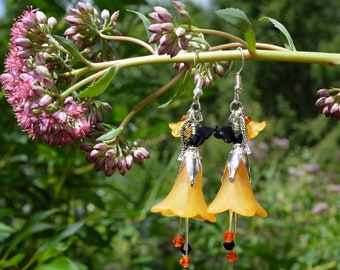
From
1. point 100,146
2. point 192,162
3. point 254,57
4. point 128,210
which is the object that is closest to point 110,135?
point 100,146

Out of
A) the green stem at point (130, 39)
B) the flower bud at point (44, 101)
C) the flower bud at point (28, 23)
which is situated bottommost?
the flower bud at point (44, 101)

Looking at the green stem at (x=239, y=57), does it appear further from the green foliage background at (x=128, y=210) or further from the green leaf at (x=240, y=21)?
the green foliage background at (x=128, y=210)

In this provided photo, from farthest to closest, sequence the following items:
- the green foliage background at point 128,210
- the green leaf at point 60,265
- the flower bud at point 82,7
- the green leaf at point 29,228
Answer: the green foliage background at point 128,210
the green leaf at point 29,228
the green leaf at point 60,265
the flower bud at point 82,7

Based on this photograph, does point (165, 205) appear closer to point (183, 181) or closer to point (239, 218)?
point (183, 181)

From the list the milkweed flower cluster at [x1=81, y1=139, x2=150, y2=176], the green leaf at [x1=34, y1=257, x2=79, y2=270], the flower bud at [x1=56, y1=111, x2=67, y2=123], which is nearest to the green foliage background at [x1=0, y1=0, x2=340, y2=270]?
the green leaf at [x1=34, y1=257, x2=79, y2=270]

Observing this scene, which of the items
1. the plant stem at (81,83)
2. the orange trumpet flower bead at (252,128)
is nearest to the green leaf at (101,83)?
the plant stem at (81,83)

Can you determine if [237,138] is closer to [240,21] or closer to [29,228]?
[240,21]

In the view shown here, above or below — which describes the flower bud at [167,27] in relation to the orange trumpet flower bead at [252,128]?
above
